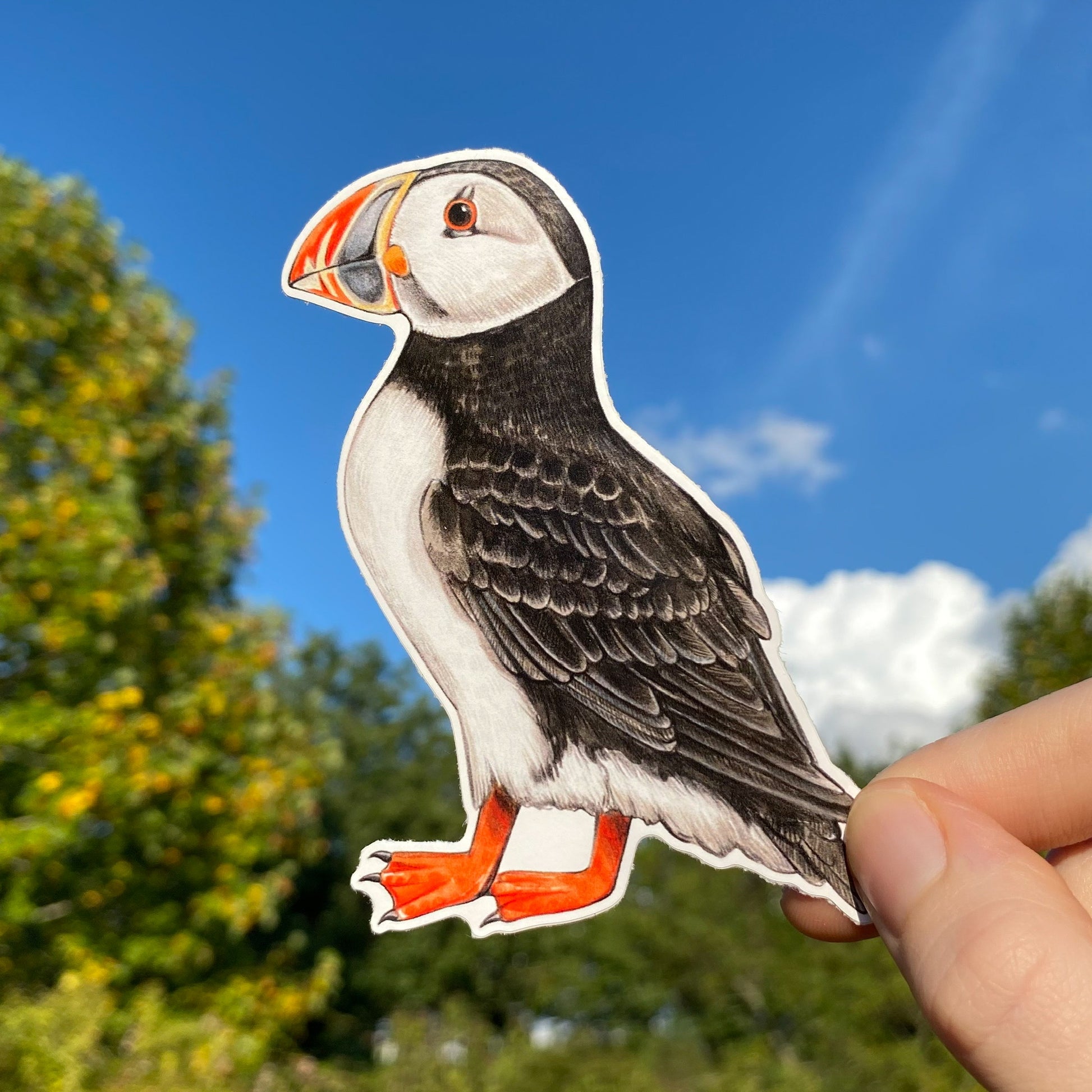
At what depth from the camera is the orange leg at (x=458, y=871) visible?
206 centimetres

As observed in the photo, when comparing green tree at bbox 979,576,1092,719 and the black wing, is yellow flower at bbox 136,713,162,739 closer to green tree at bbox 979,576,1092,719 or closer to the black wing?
the black wing

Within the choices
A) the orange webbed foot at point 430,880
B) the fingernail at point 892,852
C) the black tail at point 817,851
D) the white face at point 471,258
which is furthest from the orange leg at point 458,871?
the white face at point 471,258

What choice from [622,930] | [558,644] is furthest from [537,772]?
[622,930]

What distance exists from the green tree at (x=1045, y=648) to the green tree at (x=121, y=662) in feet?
55.0

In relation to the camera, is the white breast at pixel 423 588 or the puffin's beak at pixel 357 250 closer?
the white breast at pixel 423 588

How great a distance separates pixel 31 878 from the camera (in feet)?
19.8

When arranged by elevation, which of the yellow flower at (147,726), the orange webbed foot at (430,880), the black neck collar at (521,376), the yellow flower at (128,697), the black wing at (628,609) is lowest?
the orange webbed foot at (430,880)

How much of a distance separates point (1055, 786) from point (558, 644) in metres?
1.52

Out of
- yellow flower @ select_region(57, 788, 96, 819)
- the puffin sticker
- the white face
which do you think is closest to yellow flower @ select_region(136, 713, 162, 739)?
yellow flower @ select_region(57, 788, 96, 819)

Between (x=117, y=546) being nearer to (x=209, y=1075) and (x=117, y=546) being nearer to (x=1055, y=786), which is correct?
(x=209, y=1075)

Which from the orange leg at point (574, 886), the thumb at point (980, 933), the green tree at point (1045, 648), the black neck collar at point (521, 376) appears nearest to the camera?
the thumb at point (980, 933)

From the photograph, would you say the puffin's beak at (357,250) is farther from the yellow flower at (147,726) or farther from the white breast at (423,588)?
the yellow flower at (147,726)

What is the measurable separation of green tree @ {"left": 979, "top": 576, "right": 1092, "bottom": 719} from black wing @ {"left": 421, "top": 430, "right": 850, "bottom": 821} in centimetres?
1850

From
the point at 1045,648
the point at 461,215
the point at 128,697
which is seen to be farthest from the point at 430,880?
the point at 1045,648
